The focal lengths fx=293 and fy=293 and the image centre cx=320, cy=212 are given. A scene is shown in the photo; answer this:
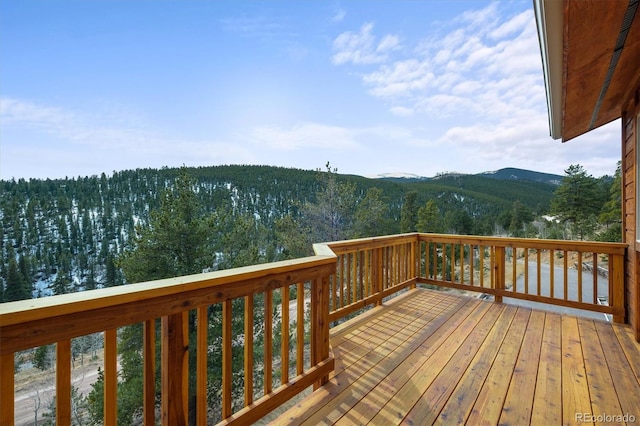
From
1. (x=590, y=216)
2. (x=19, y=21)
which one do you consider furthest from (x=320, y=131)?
(x=590, y=216)

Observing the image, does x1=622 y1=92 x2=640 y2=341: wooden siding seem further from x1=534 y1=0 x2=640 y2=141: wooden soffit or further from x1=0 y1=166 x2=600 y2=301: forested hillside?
x1=0 y1=166 x2=600 y2=301: forested hillside

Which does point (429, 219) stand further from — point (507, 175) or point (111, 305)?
point (507, 175)

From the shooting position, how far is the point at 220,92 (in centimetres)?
955

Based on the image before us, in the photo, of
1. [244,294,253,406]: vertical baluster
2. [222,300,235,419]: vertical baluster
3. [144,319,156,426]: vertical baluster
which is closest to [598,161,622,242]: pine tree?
[244,294,253,406]: vertical baluster

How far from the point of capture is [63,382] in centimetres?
101

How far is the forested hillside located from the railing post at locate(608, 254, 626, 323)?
9.56 metres

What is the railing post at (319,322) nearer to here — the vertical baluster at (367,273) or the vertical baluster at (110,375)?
the vertical baluster at (110,375)

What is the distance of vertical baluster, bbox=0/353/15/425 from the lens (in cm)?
87

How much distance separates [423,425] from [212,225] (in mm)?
9747

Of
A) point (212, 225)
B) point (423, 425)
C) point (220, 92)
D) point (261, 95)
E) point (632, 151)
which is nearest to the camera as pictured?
point (423, 425)

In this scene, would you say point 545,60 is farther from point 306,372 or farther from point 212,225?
point 212,225

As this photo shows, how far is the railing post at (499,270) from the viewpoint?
3.95 meters

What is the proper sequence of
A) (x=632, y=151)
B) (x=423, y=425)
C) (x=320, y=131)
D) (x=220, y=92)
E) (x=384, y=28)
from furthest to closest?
(x=320, y=131) < (x=220, y=92) < (x=384, y=28) < (x=632, y=151) < (x=423, y=425)

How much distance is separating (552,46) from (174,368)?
9.28ft
